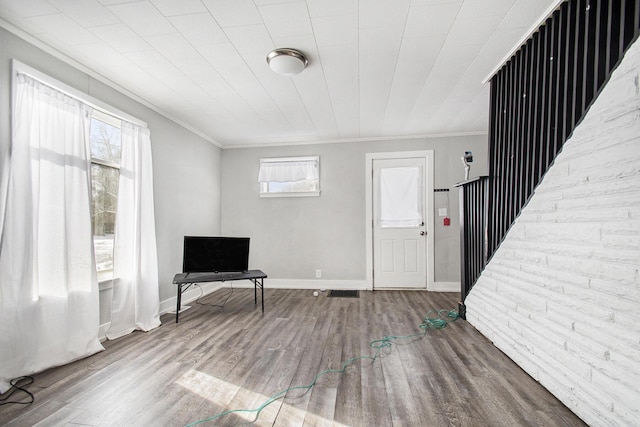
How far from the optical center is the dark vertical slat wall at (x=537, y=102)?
1.47m

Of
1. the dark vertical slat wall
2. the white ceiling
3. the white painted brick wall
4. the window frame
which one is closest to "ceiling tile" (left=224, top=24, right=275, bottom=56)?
the white ceiling

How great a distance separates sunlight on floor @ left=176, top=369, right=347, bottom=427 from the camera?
4.92ft

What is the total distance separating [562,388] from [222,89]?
357cm

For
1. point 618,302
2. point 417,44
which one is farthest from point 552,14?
point 618,302

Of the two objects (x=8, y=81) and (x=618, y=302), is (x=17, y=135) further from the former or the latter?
(x=618, y=302)

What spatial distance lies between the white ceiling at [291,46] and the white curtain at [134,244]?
704 millimetres

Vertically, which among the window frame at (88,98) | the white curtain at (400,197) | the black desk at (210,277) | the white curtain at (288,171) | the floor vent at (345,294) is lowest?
the floor vent at (345,294)

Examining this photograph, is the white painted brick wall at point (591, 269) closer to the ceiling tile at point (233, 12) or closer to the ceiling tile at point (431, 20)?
the ceiling tile at point (431, 20)

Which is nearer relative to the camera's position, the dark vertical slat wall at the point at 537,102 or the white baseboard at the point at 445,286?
the dark vertical slat wall at the point at 537,102

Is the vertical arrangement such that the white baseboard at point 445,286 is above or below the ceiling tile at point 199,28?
below

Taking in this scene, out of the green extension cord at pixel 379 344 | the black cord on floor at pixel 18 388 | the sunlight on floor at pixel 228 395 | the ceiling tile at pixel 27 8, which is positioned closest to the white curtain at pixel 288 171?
the green extension cord at pixel 379 344

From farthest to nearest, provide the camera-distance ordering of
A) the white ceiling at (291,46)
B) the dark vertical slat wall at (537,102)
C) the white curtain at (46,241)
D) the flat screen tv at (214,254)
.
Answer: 1. the flat screen tv at (214,254)
2. the white curtain at (46,241)
3. the white ceiling at (291,46)
4. the dark vertical slat wall at (537,102)

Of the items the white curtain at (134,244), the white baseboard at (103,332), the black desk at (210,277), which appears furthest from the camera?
the black desk at (210,277)

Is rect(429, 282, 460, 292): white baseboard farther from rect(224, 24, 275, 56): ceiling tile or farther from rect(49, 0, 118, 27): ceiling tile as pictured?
rect(49, 0, 118, 27): ceiling tile
